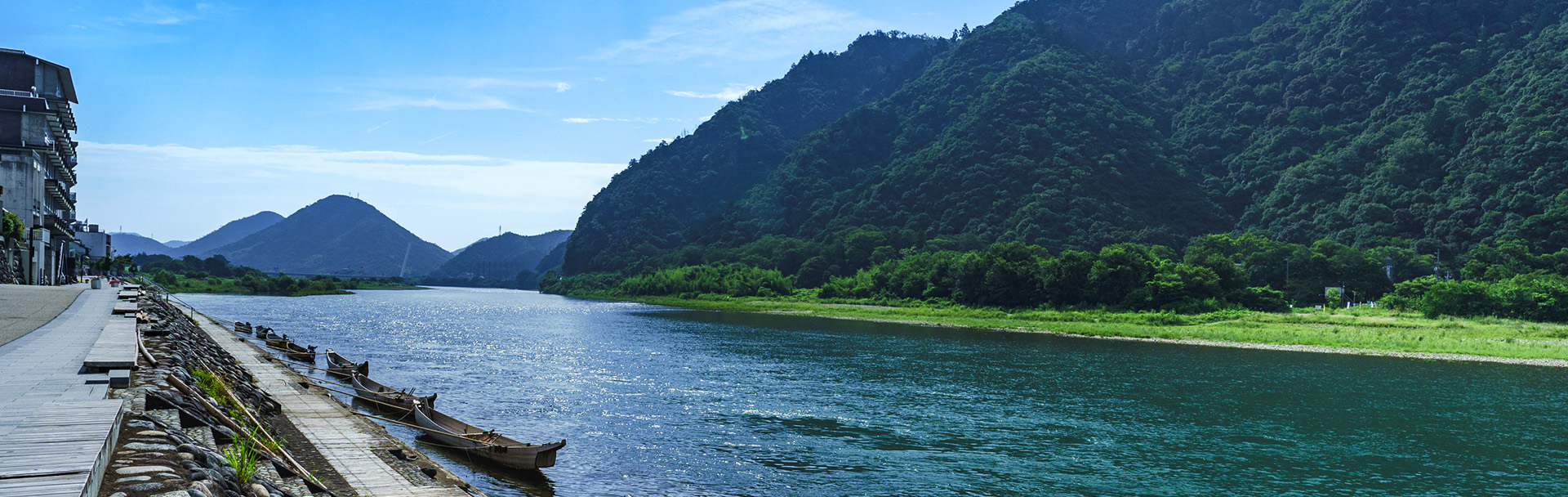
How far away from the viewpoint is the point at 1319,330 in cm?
7300

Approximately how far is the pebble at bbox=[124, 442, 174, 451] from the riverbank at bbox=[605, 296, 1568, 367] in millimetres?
74694

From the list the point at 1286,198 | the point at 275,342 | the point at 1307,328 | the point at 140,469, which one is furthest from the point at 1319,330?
the point at 1286,198

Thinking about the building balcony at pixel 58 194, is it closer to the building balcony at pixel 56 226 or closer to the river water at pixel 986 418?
the building balcony at pixel 56 226

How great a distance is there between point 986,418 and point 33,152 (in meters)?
67.8

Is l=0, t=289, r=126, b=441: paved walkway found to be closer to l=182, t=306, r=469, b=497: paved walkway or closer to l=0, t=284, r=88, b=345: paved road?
l=0, t=284, r=88, b=345: paved road

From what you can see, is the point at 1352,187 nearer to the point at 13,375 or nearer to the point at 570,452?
the point at 570,452

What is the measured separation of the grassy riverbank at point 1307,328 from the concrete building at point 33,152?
81.6 meters

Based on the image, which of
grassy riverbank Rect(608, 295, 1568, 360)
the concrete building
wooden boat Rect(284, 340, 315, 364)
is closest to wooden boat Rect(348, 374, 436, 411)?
wooden boat Rect(284, 340, 315, 364)

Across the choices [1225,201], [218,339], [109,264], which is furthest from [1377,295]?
[109,264]

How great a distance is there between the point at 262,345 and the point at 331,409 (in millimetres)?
32767

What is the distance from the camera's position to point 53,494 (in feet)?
24.4

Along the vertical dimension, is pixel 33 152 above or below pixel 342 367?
above

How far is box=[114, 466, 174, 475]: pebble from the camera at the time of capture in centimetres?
938

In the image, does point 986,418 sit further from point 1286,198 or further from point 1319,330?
point 1286,198
